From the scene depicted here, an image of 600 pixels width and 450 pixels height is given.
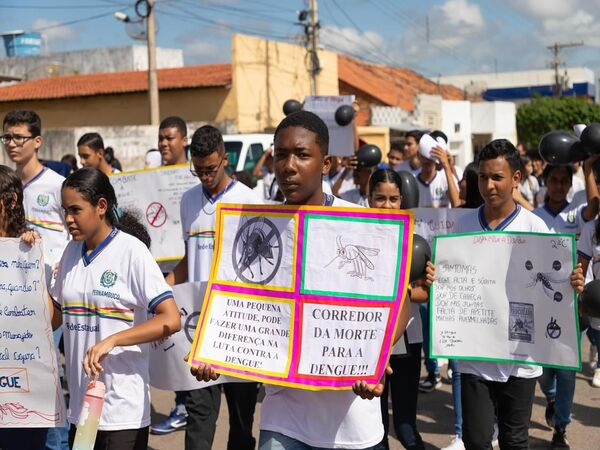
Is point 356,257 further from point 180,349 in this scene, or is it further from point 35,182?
point 35,182

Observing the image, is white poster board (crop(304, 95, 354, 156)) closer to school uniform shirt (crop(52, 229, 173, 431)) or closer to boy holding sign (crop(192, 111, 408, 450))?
school uniform shirt (crop(52, 229, 173, 431))

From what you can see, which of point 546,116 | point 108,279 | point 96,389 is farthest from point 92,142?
point 546,116

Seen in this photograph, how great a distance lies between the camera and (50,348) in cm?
413

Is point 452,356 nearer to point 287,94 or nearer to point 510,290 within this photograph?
point 510,290

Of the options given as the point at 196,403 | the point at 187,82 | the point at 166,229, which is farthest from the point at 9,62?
the point at 196,403

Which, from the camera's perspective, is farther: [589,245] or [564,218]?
[564,218]

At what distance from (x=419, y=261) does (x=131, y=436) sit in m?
1.66

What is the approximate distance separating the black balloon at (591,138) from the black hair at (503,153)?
1.51m

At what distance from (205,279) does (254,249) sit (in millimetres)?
2100

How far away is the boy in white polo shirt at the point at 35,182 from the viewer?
5.52 metres

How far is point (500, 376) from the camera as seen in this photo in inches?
175

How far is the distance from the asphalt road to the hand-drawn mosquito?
3302mm

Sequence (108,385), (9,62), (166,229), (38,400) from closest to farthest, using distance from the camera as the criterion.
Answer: (108,385)
(38,400)
(166,229)
(9,62)

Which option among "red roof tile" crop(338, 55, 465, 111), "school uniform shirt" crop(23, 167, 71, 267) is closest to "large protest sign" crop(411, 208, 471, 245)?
"school uniform shirt" crop(23, 167, 71, 267)
